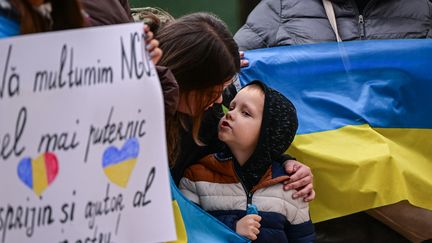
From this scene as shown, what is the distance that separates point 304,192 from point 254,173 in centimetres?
15

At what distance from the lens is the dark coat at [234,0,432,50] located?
2.41 metres

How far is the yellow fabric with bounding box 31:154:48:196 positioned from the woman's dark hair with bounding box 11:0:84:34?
0.23 metres

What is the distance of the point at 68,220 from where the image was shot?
4.11ft

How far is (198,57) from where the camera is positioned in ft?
5.92

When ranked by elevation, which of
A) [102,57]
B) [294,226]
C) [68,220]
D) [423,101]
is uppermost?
[102,57]

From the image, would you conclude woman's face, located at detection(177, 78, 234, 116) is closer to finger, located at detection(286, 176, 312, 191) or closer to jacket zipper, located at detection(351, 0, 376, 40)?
finger, located at detection(286, 176, 312, 191)

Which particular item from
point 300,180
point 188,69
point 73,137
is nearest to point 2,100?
point 73,137

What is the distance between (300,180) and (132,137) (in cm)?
86

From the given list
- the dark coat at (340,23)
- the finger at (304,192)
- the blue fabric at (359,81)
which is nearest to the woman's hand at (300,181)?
the finger at (304,192)

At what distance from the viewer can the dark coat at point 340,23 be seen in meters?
2.41

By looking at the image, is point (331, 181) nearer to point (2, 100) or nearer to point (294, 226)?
point (294, 226)

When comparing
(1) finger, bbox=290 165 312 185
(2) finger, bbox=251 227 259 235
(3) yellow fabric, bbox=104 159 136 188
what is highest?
(3) yellow fabric, bbox=104 159 136 188

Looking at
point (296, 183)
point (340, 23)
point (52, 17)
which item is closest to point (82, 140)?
point (52, 17)

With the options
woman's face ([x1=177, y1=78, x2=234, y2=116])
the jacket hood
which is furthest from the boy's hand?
woman's face ([x1=177, y1=78, x2=234, y2=116])
